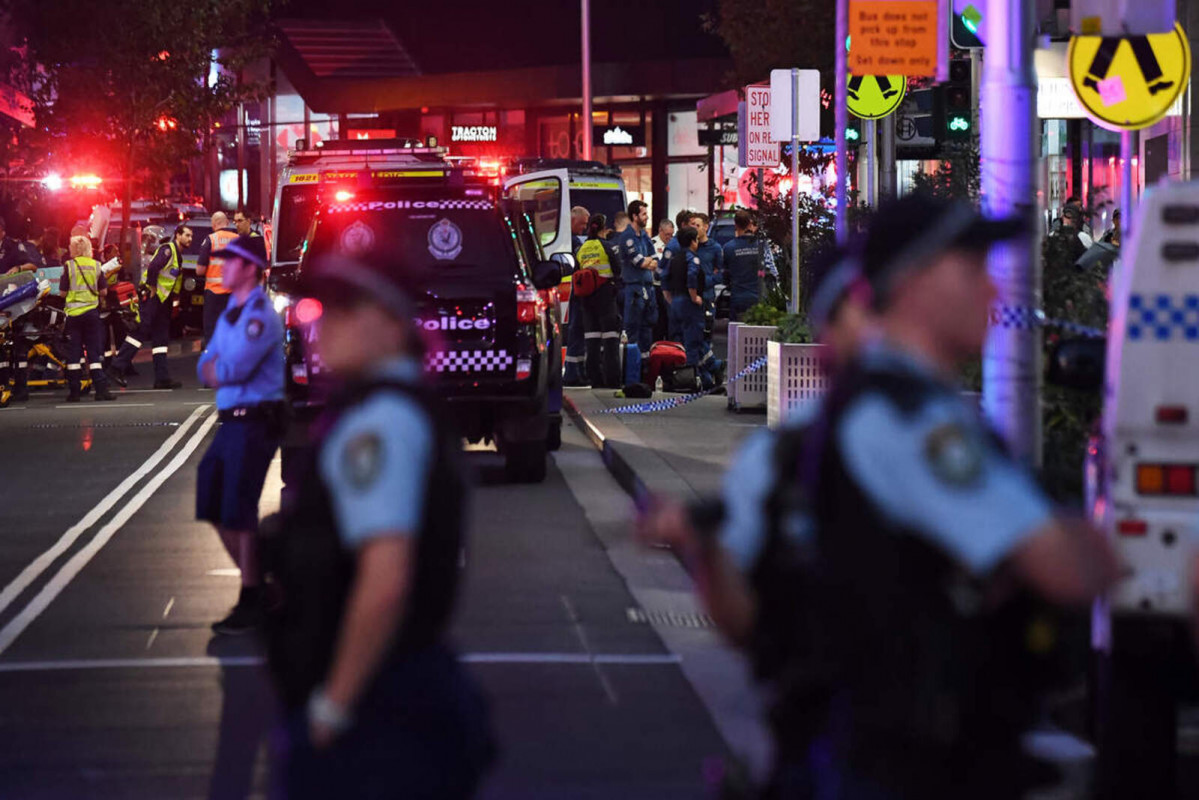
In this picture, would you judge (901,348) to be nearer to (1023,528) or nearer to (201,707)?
(1023,528)

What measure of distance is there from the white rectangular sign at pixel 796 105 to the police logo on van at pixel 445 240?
5727 mm

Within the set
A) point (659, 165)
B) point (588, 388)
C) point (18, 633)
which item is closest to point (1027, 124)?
point (18, 633)

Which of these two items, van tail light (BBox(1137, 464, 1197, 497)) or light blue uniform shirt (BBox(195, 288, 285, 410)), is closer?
van tail light (BBox(1137, 464, 1197, 497))

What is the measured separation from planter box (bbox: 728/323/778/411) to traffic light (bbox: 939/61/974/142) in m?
2.54

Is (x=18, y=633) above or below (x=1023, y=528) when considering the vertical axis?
below

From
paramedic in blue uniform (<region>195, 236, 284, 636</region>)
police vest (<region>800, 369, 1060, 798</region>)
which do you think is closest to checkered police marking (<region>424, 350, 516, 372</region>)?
paramedic in blue uniform (<region>195, 236, 284, 636</region>)

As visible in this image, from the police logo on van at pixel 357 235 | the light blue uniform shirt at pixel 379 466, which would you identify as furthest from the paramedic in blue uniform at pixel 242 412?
the light blue uniform shirt at pixel 379 466

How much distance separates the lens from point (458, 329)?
49.4 feet

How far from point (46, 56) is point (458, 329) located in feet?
88.7

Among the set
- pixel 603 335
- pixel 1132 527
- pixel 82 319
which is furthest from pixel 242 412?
pixel 82 319

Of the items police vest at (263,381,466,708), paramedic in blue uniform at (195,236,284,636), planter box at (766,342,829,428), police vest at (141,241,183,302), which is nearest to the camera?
police vest at (263,381,466,708)

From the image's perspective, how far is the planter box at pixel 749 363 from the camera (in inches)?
806

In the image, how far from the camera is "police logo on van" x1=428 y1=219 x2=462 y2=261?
15.6 metres

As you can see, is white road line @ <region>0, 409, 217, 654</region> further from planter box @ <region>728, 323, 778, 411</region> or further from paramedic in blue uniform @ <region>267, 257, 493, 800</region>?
paramedic in blue uniform @ <region>267, 257, 493, 800</region>
